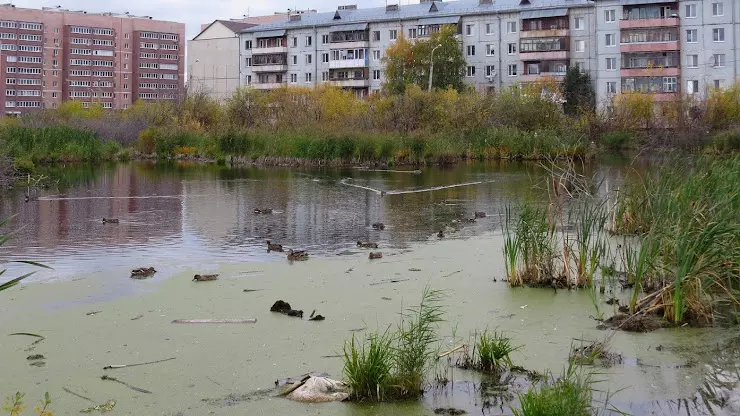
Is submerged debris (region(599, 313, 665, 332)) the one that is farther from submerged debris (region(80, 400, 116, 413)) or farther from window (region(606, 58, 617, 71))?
window (region(606, 58, 617, 71))

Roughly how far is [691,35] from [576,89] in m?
9.08

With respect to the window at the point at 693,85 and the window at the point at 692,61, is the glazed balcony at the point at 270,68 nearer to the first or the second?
the window at the point at 692,61

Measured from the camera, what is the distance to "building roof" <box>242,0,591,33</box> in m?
73.5

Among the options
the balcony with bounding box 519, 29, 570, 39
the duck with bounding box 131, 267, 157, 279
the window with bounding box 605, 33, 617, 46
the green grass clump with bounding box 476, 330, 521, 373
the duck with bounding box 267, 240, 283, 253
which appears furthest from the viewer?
the balcony with bounding box 519, 29, 570, 39

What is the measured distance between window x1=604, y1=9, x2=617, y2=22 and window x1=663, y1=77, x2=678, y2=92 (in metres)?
6.27

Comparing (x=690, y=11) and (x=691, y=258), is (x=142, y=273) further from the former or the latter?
(x=690, y=11)

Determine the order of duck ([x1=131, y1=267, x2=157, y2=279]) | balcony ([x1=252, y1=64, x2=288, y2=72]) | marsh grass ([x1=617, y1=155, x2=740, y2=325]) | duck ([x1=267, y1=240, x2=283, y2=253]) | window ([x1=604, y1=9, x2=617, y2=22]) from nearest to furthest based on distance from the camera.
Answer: marsh grass ([x1=617, y1=155, x2=740, y2=325]) < duck ([x1=131, y1=267, x2=157, y2=279]) < duck ([x1=267, y1=240, x2=283, y2=253]) < window ([x1=604, y1=9, x2=617, y2=22]) < balcony ([x1=252, y1=64, x2=288, y2=72])

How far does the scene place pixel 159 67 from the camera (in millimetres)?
129250

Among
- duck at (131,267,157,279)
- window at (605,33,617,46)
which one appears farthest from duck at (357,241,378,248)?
window at (605,33,617,46)

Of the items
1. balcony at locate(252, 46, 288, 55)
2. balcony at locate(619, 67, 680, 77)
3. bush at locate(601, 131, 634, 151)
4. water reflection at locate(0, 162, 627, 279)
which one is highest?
balcony at locate(252, 46, 288, 55)

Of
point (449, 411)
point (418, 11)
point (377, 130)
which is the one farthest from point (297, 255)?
point (418, 11)

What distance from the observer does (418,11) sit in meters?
80.8

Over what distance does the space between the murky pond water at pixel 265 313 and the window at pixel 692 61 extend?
55070 millimetres

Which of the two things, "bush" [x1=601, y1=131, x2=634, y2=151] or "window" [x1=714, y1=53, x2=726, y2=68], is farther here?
"window" [x1=714, y1=53, x2=726, y2=68]
